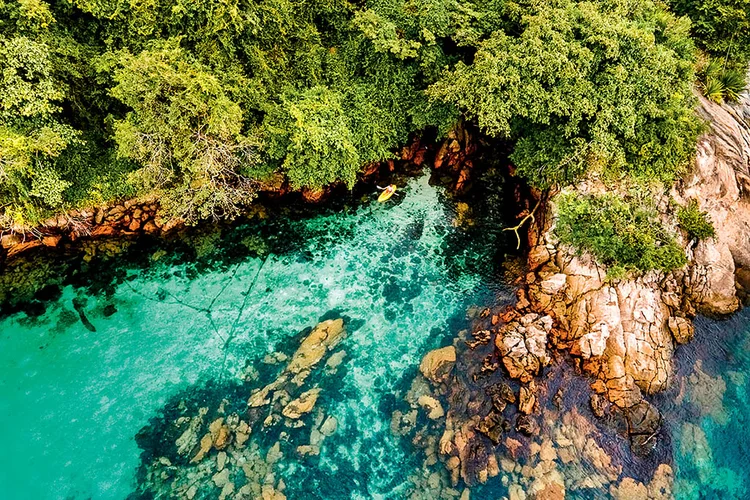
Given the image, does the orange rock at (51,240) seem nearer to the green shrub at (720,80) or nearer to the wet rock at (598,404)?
the wet rock at (598,404)

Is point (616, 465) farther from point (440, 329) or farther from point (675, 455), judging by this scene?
point (440, 329)

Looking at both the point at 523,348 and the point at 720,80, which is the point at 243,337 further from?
the point at 720,80

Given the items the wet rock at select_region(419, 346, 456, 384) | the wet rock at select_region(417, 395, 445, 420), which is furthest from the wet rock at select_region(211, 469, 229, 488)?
the wet rock at select_region(419, 346, 456, 384)

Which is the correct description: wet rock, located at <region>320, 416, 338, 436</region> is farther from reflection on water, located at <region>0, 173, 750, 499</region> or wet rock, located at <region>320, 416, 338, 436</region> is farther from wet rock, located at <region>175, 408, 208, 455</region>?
wet rock, located at <region>175, 408, 208, 455</region>

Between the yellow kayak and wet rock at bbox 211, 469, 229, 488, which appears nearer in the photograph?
wet rock at bbox 211, 469, 229, 488

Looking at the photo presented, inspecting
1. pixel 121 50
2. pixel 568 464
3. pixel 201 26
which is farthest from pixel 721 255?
pixel 121 50

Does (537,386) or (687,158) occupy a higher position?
(687,158)

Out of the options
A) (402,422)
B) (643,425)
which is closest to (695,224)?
(643,425)
